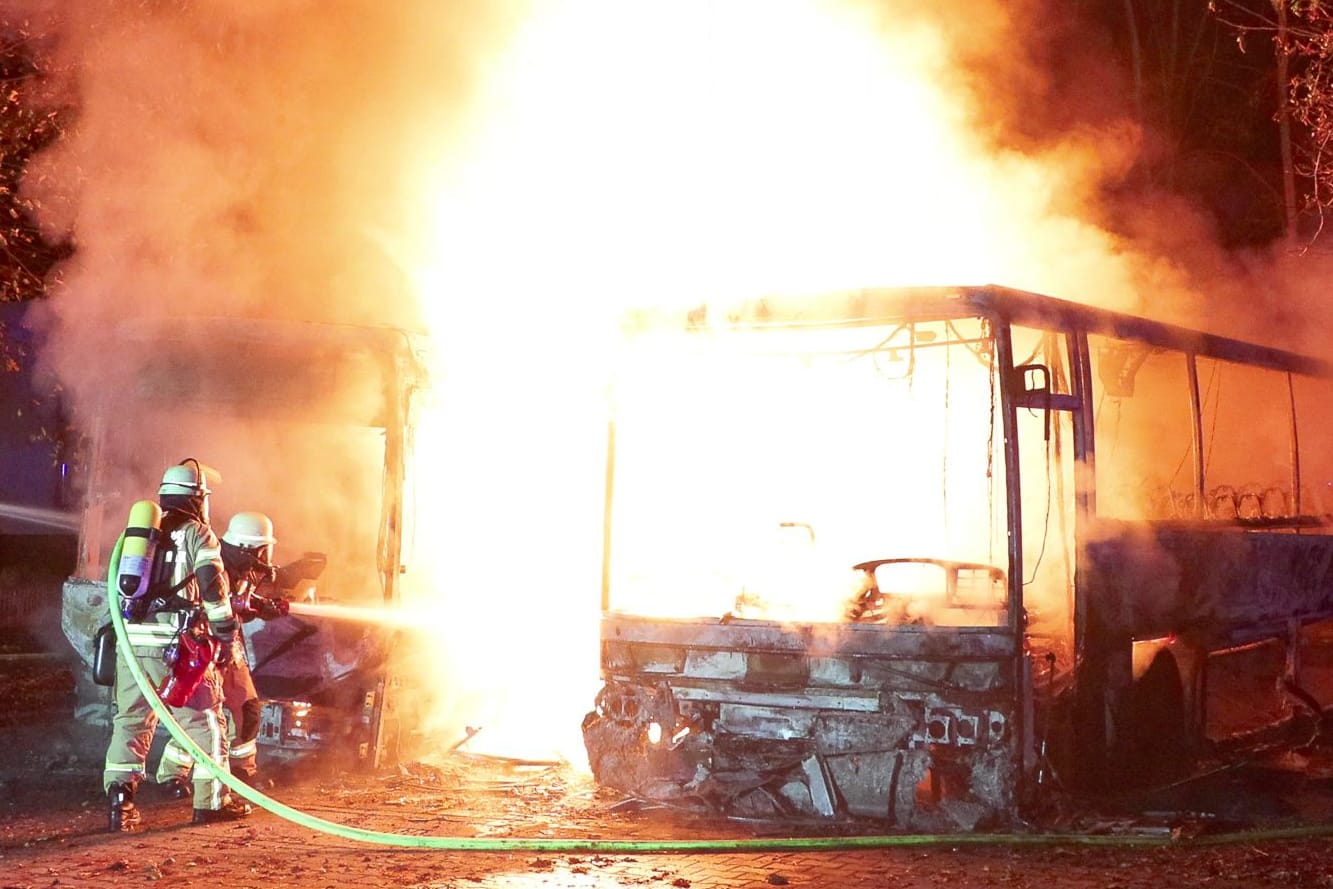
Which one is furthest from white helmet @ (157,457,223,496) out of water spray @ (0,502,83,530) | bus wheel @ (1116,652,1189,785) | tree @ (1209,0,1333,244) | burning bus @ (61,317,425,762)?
tree @ (1209,0,1333,244)

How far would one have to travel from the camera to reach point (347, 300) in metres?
16.2

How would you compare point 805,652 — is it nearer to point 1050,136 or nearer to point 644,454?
point 644,454

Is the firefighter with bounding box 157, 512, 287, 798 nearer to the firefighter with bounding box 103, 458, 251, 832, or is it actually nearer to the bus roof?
the firefighter with bounding box 103, 458, 251, 832

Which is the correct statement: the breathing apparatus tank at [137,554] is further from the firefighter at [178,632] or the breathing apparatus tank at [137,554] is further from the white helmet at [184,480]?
the white helmet at [184,480]

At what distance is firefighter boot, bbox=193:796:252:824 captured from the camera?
759 centimetres

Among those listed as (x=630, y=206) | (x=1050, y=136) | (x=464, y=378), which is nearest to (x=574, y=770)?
(x=464, y=378)

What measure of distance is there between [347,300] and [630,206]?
4973 millimetres

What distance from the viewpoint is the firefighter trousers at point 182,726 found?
24.8 ft

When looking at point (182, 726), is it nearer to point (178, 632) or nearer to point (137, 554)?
point (178, 632)

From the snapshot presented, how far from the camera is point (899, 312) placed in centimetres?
743

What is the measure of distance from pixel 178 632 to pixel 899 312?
4213 mm

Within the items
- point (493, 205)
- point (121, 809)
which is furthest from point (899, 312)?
point (493, 205)

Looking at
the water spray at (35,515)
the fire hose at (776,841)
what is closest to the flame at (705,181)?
the fire hose at (776,841)

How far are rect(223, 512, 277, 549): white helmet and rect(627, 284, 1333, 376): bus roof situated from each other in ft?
8.09
